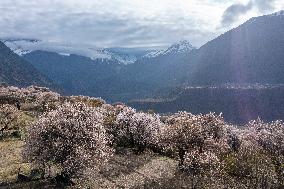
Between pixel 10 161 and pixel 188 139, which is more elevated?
pixel 188 139

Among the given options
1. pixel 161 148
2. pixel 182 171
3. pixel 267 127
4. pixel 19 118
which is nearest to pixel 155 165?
pixel 182 171

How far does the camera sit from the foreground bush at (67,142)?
65.6 m

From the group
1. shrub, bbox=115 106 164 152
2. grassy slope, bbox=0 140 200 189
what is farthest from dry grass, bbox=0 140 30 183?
shrub, bbox=115 106 164 152

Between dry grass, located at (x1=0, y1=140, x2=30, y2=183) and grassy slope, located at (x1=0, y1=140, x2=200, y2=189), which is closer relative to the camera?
grassy slope, located at (x1=0, y1=140, x2=200, y2=189)

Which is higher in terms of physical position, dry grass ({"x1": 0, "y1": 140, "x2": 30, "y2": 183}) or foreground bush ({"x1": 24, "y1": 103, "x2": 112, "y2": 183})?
foreground bush ({"x1": 24, "y1": 103, "x2": 112, "y2": 183})

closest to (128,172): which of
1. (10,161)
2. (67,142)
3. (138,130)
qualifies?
(67,142)

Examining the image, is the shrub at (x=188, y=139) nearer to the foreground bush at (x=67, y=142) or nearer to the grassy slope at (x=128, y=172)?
the grassy slope at (x=128, y=172)

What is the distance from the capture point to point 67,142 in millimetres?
66000

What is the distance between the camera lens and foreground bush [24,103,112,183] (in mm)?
65625

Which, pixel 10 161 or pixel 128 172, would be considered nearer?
pixel 128 172

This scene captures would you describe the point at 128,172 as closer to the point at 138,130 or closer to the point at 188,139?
the point at 188,139

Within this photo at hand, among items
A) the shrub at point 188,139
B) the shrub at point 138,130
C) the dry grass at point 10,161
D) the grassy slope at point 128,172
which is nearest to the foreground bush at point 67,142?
the grassy slope at point 128,172

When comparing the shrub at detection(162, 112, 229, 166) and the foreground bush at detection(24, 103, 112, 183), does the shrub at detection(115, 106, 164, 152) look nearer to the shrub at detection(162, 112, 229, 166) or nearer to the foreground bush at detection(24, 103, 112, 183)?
the shrub at detection(162, 112, 229, 166)

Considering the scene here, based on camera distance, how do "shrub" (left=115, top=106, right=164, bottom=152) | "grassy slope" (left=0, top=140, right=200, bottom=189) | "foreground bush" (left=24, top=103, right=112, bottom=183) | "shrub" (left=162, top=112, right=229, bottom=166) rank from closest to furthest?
"foreground bush" (left=24, top=103, right=112, bottom=183), "grassy slope" (left=0, top=140, right=200, bottom=189), "shrub" (left=162, top=112, right=229, bottom=166), "shrub" (left=115, top=106, right=164, bottom=152)
